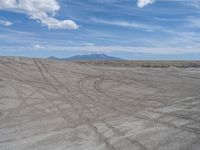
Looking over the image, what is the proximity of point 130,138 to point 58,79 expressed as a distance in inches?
552

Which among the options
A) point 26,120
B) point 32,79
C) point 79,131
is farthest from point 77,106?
point 32,79

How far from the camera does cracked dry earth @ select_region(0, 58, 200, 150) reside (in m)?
10.8

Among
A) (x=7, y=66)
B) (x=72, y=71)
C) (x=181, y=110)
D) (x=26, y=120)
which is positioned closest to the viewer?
(x=26, y=120)

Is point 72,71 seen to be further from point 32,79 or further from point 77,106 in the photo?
point 77,106

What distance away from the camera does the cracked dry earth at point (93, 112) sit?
35.5 ft

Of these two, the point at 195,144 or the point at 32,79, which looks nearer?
the point at 195,144

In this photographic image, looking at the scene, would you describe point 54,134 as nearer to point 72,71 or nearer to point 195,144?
point 195,144

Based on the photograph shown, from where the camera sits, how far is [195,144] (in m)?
10.3

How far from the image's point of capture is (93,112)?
50.2ft

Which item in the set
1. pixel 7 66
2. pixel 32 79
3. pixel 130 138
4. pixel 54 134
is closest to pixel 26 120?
pixel 54 134

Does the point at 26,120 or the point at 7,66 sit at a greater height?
the point at 7,66

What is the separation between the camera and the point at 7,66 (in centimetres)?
2650

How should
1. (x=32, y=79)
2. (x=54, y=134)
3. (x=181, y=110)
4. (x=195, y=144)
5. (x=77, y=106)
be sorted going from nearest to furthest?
1. (x=195, y=144)
2. (x=54, y=134)
3. (x=181, y=110)
4. (x=77, y=106)
5. (x=32, y=79)

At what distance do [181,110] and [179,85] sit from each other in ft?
31.3
